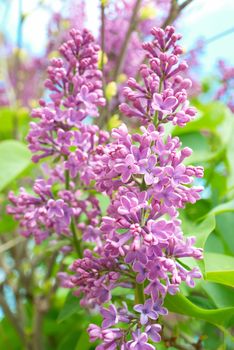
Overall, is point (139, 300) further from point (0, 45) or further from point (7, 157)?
point (0, 45)

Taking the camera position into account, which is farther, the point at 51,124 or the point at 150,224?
the point at 51,124

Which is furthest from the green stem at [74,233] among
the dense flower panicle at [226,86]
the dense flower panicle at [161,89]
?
the dense flower panicle at [226,86]

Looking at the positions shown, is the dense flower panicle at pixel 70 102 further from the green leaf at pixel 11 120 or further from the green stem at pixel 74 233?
the green leaf at pixel 11 120

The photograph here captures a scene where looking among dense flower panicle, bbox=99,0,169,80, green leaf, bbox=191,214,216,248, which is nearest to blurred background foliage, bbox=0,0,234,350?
green leaf, bbox=191,214,216,248

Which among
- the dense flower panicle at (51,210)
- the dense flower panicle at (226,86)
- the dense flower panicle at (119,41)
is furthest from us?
the dense flower panicle at (226,86)

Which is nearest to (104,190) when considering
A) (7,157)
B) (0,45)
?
(7,157)

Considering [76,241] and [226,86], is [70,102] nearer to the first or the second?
[76,241]

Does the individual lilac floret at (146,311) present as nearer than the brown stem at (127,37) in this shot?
Yes
